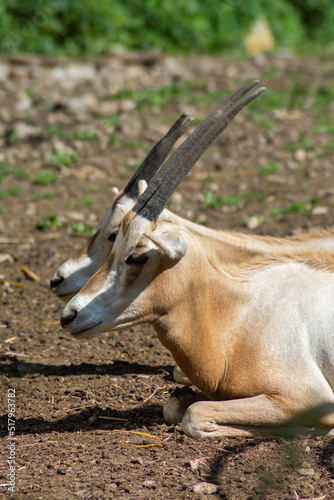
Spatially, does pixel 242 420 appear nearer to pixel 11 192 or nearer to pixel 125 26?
pixel 11 192

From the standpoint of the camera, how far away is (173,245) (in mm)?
4473

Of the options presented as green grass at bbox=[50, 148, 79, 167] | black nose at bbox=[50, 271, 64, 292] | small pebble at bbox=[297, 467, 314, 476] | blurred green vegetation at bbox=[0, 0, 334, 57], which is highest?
blurred green vegetation at bbox=[0, 0, 334, 57]

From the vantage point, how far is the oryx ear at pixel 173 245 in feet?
14.6

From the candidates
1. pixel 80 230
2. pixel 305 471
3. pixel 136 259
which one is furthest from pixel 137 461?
pixel 80 230

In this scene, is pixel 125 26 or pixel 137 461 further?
pixel 125 26

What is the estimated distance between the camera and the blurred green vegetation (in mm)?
14258

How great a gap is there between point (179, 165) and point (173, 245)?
0.57 meters

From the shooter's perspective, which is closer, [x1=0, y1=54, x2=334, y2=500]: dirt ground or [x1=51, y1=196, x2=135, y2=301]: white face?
[x1=0, y1=54, x2=334, y2=500]: dirt ground

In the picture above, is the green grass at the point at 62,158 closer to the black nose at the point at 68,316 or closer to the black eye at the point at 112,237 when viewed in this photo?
the black eye at the point at 112,237

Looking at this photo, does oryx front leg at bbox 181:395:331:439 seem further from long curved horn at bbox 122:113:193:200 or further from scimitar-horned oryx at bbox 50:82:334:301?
long curved horn at bbox 122:113:193:200

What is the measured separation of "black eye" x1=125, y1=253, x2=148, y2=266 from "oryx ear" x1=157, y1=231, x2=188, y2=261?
0.46ft

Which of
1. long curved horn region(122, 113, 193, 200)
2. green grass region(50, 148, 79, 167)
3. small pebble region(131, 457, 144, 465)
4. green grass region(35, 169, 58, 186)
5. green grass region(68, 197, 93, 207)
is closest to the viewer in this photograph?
small pebble region(131, 457, 144, 465)

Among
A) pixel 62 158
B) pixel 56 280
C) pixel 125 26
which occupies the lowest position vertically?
pixel 56 280

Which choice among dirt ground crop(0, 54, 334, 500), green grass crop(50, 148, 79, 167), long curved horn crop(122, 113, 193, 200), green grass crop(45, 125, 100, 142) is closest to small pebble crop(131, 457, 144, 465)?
dirt ground crop(0, 54, 334, 500)
